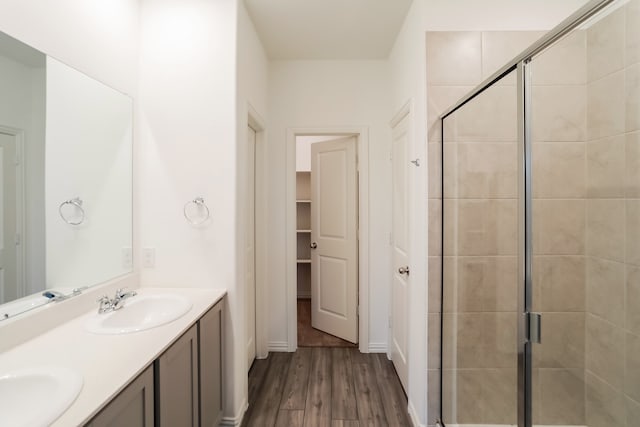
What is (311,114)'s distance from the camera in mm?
2713

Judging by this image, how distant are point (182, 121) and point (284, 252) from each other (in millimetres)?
1415

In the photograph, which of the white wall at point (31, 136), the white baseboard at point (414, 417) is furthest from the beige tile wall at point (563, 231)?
the white wall at point (31, 136)

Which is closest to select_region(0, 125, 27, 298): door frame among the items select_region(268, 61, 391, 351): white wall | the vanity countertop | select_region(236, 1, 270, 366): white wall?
the vanity countertop

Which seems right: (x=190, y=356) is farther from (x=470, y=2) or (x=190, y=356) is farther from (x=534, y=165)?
(x=470, y=2)

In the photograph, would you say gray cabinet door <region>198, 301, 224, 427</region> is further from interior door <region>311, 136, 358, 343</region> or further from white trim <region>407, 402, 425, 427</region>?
interior door <region>311, 136, 358, 343</region>

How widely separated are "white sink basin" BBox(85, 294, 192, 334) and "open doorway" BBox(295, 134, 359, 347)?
1637mm

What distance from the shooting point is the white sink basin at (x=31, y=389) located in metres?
0.81

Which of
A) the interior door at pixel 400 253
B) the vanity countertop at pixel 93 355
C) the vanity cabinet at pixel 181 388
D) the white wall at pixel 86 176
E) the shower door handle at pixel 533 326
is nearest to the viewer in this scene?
the vanity countertop at pixel 93 355

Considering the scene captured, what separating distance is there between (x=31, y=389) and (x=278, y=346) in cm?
207

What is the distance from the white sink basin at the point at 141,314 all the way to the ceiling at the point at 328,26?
2016 mm

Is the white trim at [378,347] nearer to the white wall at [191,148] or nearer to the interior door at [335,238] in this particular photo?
the interior door at [335,238]

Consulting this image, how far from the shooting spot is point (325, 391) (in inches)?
85.6

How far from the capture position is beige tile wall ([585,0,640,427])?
1.25m

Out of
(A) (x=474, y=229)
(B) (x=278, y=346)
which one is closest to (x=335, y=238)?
(B) (x=278, y=346)
